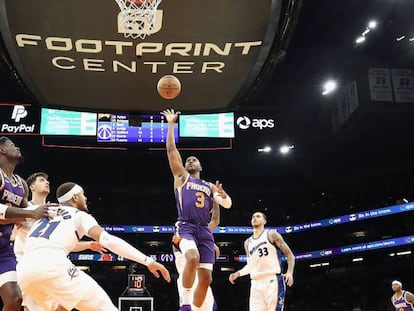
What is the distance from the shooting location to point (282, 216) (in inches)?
1048

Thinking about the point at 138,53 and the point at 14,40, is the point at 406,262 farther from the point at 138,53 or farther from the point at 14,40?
the point at 14,40

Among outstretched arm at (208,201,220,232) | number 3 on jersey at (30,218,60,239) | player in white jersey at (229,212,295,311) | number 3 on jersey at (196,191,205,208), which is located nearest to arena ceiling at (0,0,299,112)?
outstretched arm at (208,201,220,232)

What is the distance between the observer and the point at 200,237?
6145 millimetres

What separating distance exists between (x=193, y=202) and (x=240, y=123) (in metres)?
9.35

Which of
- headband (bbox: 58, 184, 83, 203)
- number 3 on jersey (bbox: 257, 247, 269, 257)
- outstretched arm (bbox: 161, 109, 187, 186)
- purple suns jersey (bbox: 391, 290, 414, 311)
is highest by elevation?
outstretched arm (bbox: 161, 109, 187, 186)

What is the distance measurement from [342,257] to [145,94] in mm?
16749

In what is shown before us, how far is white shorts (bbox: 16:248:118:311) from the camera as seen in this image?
12.5ft

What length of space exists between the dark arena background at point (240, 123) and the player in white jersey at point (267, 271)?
409 centimetres

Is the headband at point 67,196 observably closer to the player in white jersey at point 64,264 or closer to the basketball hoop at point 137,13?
the player in white jersey at point 64,264

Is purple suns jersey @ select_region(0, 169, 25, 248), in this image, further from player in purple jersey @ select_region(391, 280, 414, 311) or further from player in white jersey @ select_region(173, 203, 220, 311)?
player in purple jersey @ select_region(391, 280, 414, 311)

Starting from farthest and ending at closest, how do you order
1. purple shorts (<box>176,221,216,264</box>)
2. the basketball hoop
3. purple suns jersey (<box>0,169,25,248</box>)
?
the basketball hoop
purple shorts (<box>176,221,216,264</box>)
purple suns jersey (<box>0,169,25,248</box>)

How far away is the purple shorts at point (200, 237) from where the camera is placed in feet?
20.0

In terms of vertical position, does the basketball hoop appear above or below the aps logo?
below

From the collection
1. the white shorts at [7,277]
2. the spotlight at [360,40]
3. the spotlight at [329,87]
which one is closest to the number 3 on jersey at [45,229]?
the white shorts at [7,277]
